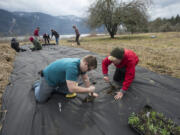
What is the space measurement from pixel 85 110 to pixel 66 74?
0.73 m

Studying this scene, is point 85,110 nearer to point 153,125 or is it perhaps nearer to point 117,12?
point 153,125

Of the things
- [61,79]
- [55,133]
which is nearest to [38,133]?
[55,133]

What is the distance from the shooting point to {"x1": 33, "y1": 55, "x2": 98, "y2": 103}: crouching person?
150 cm

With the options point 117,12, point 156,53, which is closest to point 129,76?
point 156,53

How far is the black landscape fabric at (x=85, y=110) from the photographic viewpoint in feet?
4.86

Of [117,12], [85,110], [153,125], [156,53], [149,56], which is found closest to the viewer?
[153,125]

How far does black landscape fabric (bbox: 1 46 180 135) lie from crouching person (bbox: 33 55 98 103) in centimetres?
19

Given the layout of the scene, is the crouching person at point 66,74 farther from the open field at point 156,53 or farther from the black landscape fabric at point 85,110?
Answer: the open field at point 156,53

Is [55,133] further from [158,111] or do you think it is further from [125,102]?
[158,111]

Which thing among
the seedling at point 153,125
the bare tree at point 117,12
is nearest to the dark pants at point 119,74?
the seedling at point 153,125

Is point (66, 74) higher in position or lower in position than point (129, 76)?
higher

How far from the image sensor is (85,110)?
5.82 feet

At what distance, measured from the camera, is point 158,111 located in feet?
5.69

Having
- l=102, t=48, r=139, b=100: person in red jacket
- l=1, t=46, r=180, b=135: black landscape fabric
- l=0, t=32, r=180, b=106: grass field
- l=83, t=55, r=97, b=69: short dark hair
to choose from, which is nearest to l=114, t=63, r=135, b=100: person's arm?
l=102, t=48, r=139, b=100: person in red jacket
